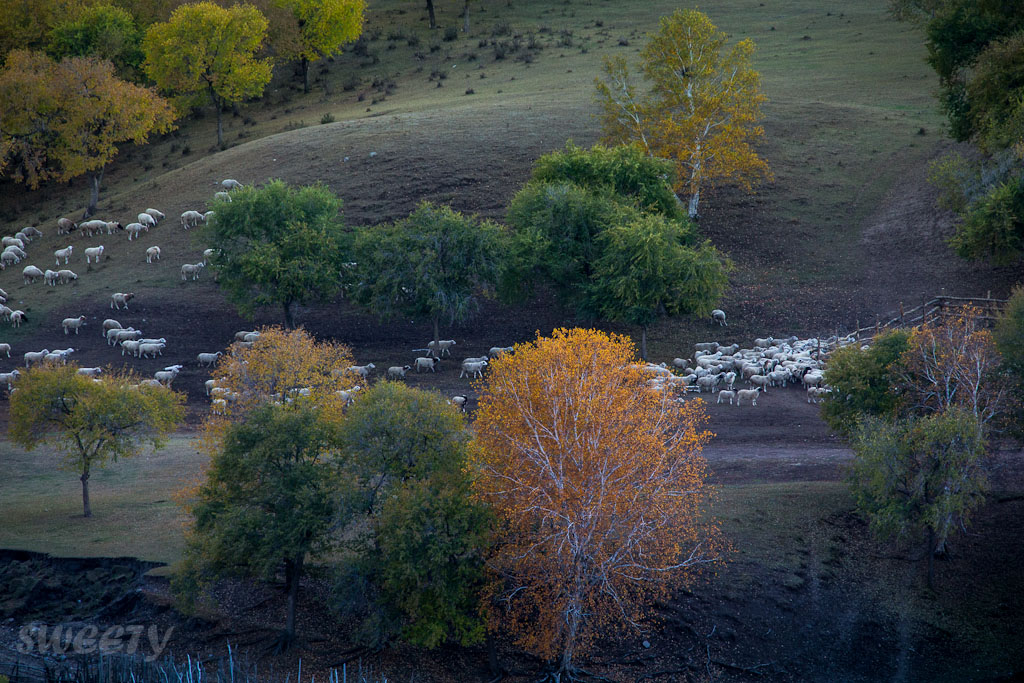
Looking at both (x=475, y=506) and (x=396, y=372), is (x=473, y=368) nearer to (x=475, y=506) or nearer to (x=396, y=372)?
(x=396, y=372)

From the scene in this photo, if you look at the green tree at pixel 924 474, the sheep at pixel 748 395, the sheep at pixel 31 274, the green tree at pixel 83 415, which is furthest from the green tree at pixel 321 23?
the green tree at pixel 924 474

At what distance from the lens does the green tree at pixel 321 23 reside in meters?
84.8

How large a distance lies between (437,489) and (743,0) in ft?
272

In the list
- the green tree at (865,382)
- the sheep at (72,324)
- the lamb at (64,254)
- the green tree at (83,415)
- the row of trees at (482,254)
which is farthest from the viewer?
the lamb at (64,254)

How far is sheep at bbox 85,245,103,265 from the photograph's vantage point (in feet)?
199

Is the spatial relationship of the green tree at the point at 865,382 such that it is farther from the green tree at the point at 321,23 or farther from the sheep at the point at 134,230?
the green tree at the point at 321,23

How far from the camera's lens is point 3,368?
4916cm

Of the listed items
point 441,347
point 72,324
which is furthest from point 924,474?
point 72,324

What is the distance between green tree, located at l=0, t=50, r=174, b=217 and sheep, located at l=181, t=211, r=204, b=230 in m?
10.2

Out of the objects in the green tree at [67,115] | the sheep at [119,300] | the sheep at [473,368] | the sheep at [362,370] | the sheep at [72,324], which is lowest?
the sheep at [473,368]

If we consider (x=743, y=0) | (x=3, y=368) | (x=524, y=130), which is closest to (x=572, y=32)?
(x=743, y=0)

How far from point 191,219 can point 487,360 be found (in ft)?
88.8

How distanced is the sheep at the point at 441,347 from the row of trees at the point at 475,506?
22.6m

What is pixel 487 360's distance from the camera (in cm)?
4812
